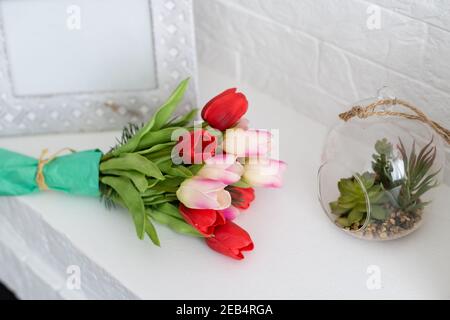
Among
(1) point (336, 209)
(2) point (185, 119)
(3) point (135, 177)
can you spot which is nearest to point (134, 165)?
(3) point (135, 177)

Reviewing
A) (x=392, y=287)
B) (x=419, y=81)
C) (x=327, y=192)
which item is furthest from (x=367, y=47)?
(x=392, y=287)

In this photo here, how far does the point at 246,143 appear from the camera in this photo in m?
0.91

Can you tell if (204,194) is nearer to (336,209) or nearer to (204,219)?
(204,219)

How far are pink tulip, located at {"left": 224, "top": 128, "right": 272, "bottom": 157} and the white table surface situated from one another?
100 millimetres

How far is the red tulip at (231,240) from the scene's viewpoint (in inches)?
35.1

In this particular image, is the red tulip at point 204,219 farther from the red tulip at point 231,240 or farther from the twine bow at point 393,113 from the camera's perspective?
the twine bow at point 393,113

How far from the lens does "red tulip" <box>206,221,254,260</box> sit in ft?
2.92

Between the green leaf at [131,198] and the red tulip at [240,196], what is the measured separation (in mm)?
109

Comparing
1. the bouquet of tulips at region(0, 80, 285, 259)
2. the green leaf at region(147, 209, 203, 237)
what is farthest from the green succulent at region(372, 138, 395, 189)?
the green leaf at region(147, 209, 203, 237)

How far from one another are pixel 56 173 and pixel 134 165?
4.8 inches

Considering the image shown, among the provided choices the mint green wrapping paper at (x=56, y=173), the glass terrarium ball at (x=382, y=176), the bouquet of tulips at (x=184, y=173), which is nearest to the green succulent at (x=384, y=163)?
the glass terrarium ball at (x=382, y=176)

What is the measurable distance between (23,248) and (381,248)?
0.49m

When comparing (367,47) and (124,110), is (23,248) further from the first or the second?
(367,47)

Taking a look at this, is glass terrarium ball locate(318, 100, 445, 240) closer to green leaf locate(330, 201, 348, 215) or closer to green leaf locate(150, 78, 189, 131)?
green leaf locate(330, 201, 348, 215)
